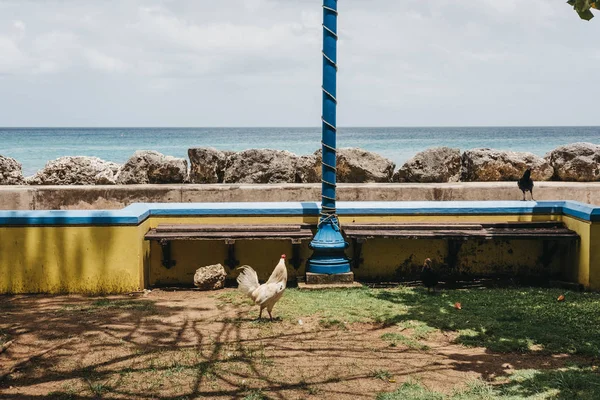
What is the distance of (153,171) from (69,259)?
478 cm

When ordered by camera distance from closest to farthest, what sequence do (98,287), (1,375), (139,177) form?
(1,375) < (98,287) < (139,177)

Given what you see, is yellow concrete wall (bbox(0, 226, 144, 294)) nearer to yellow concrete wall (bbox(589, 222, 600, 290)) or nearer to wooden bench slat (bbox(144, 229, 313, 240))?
wooden bench slat (bbox(144, 229, 313, 240))

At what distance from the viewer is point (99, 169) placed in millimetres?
14219

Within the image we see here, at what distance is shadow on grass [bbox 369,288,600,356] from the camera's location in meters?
6.77

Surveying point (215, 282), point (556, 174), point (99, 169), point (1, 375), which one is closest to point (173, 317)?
point (215, 282)

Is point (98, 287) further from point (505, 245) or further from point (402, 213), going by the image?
point (505, 245)

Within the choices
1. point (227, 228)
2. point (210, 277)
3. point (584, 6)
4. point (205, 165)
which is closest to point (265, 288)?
point (210, 277)

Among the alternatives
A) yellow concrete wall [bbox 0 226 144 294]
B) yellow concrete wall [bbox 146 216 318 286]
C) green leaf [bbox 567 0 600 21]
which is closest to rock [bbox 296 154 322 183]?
yellow concrete wall [bbox 146 216 318 286]

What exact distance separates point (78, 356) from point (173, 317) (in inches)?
65.8

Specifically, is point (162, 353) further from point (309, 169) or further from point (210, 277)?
point (309, 169)

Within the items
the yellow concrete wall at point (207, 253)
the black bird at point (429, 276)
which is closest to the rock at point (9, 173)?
the yellow concrete wall at point (207, 253)

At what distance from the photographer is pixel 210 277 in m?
9.47

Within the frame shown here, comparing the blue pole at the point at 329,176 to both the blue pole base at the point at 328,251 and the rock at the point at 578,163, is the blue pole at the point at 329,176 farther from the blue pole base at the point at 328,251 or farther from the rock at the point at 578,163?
the rock at the point at 578,163

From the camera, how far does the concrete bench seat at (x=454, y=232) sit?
938 centimetres
